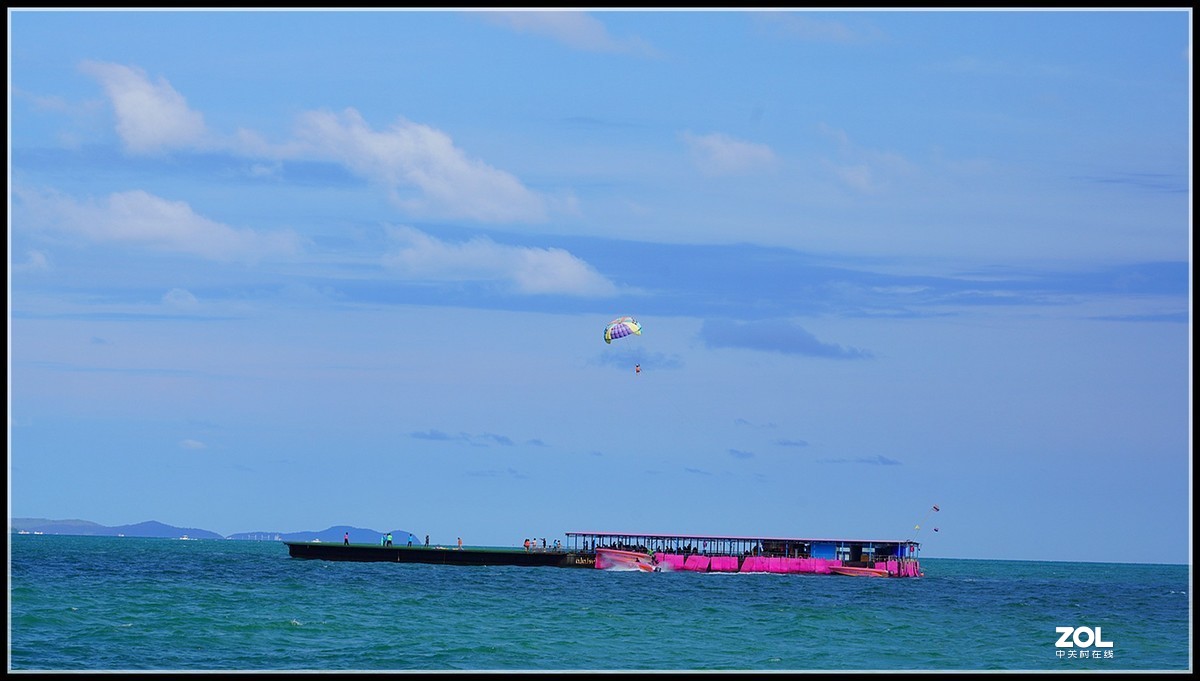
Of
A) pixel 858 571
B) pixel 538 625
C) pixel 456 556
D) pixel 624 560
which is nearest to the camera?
pixel 538 625

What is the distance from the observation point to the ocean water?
153 feet

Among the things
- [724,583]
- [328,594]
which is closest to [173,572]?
[328,594]

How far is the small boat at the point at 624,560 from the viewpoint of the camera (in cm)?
10962

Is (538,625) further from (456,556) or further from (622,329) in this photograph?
(456,556)

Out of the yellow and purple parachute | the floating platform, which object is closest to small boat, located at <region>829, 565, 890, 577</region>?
the floating platform

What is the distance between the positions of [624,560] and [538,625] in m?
52.7

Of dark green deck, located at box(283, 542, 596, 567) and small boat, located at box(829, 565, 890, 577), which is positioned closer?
small boat, located at box(829, 565, 890, 577)

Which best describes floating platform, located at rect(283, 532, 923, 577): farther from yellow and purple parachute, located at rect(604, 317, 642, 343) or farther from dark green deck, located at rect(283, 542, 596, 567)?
yellow and purple parachute, located at rect(604, 317, 642, 343)

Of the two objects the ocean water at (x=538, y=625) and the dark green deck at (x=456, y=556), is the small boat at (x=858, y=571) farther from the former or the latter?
the dark green deck at (x=456, y=556)

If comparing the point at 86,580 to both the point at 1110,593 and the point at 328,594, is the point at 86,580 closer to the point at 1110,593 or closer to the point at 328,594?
the point at 328,594

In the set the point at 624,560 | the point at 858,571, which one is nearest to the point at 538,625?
the point at 624,560

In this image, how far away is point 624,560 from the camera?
110 meters

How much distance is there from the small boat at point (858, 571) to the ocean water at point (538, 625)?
38.9ft

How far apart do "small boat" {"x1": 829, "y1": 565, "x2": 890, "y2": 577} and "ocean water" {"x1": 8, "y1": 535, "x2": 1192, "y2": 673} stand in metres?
11.9
